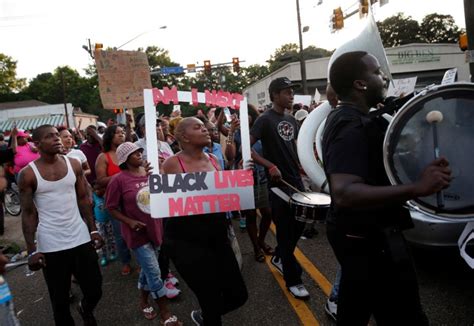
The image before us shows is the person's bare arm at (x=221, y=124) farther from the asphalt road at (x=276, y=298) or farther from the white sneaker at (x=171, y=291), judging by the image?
the white sneaker at (x=171, y=291)

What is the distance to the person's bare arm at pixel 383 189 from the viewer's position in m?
1.54

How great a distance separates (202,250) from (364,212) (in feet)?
4.17

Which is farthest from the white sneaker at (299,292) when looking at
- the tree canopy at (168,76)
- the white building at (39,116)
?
the white building at (39,116)

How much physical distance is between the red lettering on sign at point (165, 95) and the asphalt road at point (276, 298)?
6.45 feet

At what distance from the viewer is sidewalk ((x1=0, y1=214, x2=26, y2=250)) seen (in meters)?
7.02

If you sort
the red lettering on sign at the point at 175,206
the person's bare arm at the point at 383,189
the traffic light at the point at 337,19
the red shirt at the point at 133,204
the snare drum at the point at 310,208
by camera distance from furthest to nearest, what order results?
the traffic light at the point at 337,19
the red shirt at the point at 133,204
the snare drum at the point at 310,208
the red lettering on sign at the point at 175,206
the person's bare arm at the point at 383,189

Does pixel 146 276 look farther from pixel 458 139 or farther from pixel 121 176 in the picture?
pixel 458 139

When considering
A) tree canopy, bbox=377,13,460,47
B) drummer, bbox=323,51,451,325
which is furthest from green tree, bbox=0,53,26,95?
drummer, bbox=323,51,451,325

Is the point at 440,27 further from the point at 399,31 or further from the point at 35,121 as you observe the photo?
the point at 35,121

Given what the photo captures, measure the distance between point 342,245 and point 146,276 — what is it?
2.01m

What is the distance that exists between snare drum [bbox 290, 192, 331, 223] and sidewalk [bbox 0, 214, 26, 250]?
17.7 ft

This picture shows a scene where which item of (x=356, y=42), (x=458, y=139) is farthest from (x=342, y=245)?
(x=356, y=42)

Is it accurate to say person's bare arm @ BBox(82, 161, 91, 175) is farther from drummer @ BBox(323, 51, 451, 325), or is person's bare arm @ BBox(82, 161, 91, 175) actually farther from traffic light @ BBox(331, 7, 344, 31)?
traffic light @ BBox(331, 7, 344, 31)

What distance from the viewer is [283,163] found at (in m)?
3.85
